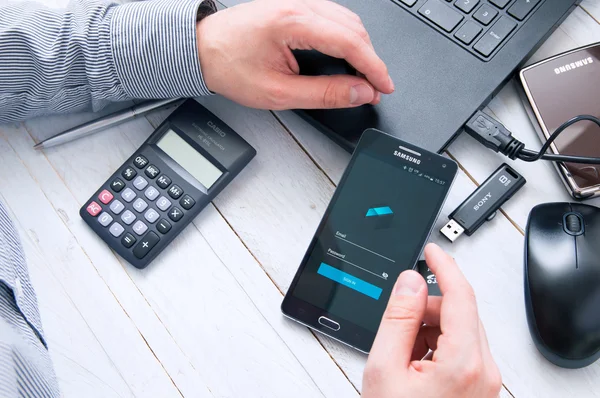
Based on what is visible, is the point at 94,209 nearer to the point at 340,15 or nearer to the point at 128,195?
the point at 128,195

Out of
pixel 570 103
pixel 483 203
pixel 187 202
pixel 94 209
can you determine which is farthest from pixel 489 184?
pixel 94 209

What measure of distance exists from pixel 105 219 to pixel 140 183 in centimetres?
5

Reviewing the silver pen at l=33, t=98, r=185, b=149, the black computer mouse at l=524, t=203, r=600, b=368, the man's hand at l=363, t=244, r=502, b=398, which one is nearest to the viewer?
the man's hand at l=363, t=244, r=502, b=398

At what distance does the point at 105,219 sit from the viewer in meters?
0.62

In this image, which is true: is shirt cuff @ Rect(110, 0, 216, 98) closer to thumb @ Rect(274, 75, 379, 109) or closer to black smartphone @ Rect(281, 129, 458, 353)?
thumb @ Rect(274, 75, 379, 109)

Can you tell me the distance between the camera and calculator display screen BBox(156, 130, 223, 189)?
2.06 feet

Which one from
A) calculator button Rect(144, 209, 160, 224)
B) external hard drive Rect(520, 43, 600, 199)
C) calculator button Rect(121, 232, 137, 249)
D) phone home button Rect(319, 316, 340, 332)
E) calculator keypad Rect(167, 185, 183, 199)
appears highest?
external hard drive Rect(520, 43, 600, 199)

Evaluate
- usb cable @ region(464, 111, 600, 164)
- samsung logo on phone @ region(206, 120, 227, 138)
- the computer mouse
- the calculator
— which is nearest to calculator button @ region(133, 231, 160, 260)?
the calculator

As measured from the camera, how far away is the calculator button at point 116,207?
622 millimetres

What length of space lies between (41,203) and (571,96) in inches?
23.9

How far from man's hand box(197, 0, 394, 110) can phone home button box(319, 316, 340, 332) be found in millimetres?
226

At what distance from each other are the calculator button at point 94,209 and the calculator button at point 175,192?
8 centimetres

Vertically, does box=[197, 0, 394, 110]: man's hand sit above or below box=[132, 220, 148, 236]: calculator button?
above

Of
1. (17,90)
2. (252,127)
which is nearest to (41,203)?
(17,90)
